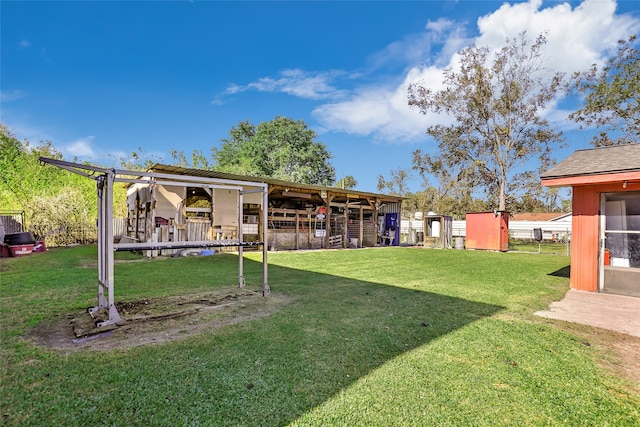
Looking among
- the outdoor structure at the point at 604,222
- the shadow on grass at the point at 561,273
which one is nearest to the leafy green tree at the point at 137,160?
the shadow on grass at the point at 561,273

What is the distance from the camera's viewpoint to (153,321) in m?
3.65

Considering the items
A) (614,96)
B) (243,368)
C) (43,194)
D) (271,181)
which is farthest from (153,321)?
(614,96)

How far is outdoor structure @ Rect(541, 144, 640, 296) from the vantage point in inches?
224

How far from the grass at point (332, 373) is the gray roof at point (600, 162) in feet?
10.7

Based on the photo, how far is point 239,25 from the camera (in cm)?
1527

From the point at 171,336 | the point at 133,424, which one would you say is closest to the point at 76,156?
the point at 171,336

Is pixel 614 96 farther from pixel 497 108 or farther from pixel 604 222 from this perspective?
pixel 604 222

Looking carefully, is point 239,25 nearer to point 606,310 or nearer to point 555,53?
point 606,310

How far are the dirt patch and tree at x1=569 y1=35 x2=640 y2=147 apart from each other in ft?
88.2

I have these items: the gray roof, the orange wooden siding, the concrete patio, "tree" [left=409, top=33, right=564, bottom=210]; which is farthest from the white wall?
the concrete patio

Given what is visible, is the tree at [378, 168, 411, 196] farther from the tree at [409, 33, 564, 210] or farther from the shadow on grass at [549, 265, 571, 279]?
the shadow on grass at [549, 265, 571, 279]

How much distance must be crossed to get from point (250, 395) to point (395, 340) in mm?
1702

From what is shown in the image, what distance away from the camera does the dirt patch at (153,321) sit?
9.91ft

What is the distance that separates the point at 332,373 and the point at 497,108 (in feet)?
90.3
